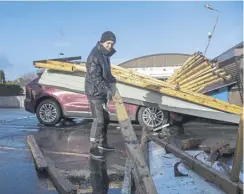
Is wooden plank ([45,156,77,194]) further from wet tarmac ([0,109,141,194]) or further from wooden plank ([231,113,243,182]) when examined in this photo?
wooden plank ([231,113,243,182])

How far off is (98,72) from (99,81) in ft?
0.47

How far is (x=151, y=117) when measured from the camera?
386 inches

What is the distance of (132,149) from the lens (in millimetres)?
3545

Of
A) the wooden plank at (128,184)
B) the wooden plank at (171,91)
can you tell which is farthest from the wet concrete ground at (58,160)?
the wooden plank at (171,91)

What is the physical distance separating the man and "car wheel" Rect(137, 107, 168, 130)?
12.7ft

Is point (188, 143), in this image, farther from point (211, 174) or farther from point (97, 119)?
point (211, 174)

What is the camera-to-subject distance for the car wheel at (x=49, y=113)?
34.8 feet

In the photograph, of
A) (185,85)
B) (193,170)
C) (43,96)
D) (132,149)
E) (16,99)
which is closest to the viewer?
(132,149)

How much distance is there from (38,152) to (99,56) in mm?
1755

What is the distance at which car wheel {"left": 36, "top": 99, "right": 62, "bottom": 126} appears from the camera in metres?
10.6

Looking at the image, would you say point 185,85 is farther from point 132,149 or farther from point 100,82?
point 132,149

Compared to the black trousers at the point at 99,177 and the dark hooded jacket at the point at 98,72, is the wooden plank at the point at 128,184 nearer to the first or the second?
the black trousers at the point at 99,177

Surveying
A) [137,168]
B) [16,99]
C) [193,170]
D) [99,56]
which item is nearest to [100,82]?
[99,56]

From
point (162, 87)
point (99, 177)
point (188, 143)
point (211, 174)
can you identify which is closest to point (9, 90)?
point (162, 87)
